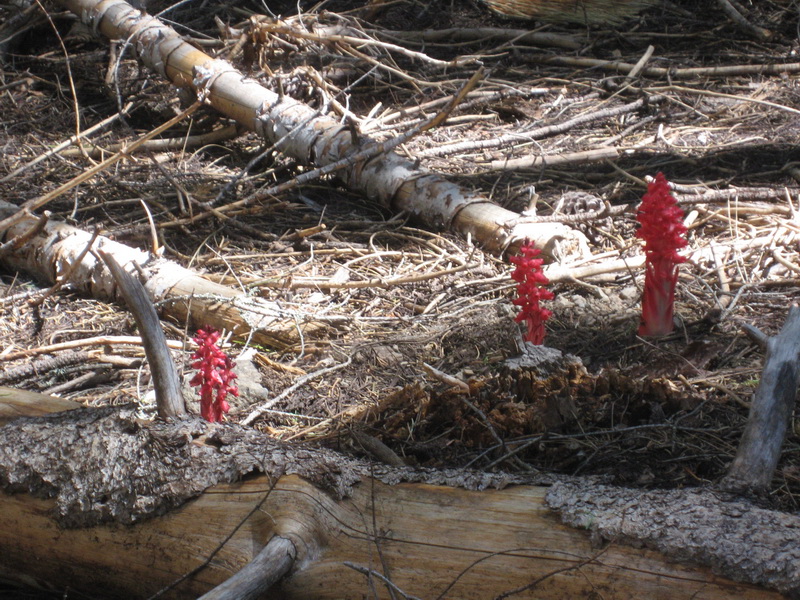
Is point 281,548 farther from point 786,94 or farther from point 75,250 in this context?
point 786,94

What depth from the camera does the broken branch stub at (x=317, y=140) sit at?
147 inches

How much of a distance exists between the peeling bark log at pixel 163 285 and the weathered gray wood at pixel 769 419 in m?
1.84

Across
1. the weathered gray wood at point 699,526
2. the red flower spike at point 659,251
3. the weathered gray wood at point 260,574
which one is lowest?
the weathered gray wood at point 260,574

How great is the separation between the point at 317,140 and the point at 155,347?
2.69 m

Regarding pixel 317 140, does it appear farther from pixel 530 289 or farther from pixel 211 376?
pixel 211 376

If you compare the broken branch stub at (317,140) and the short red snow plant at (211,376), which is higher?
the broken branch stub at (317,140)

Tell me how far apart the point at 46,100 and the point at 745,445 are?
19.1 ft

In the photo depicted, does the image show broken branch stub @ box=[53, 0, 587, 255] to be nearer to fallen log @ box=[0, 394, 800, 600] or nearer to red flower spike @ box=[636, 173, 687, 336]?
red flower spike @ box=[636, 173, 687, 336]

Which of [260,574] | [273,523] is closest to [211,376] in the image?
[273,523]

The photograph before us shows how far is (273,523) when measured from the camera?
1.63m

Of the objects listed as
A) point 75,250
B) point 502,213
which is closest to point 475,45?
point 502,213

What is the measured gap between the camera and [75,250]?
366cm

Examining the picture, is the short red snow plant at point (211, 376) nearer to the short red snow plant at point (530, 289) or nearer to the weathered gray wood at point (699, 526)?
the short red snow plant at point (530, 289)

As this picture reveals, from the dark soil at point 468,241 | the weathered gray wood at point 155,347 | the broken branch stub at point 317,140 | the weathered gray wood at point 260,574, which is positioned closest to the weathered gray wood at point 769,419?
the dark soil at point 468,241
